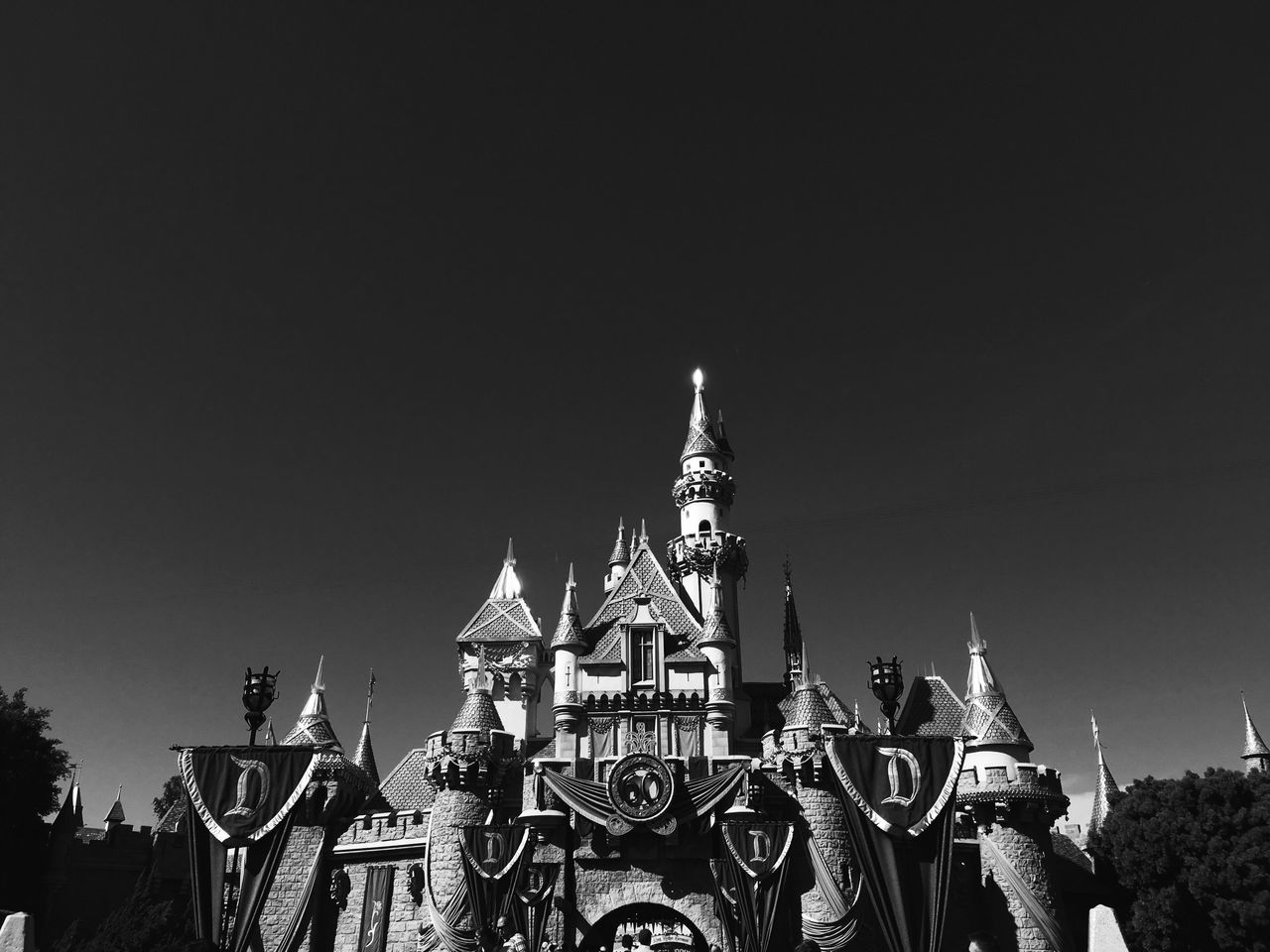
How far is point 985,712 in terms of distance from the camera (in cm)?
3653

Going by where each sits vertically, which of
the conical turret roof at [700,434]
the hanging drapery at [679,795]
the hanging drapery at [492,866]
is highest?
the conical turret roof at [700,434]

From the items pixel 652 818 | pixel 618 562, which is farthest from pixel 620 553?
pixel 652 818

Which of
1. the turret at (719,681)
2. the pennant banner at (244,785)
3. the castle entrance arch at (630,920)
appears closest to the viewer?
the castle entrance arch at (630,920)

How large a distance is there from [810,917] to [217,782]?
20940 millimetres

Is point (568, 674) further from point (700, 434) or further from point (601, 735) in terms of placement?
point (700, 434)

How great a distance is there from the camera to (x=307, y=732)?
131 feet

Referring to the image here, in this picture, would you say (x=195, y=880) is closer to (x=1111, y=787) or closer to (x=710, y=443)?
(x=710, y=443)

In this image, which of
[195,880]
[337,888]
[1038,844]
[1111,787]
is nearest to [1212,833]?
[1038,844]

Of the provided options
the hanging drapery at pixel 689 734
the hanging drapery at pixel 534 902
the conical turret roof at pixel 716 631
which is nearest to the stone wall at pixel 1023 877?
the hanging drapery at pixel 689 734

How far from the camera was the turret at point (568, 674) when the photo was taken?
38.2 meters

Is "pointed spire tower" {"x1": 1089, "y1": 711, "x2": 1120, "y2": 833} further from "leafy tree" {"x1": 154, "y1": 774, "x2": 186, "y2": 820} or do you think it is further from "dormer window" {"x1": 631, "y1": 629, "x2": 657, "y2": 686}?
"leafy tree" {"x1": 154, "y1": 774, "x2": 186, "y2": 820}

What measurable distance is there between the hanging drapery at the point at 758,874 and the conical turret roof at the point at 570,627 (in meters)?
13.3

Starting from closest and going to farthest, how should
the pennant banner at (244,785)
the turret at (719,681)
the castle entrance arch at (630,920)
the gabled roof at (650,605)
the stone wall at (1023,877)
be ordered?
the castle entrance arch at (630,920), the pennant banner at (244,785), the stone wall at (1023,877), the turret at (719,681), the gabled roof at (650,605)

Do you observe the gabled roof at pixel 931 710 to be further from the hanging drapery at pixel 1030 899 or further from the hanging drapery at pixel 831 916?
the hanging drapery at pixel 831 916
